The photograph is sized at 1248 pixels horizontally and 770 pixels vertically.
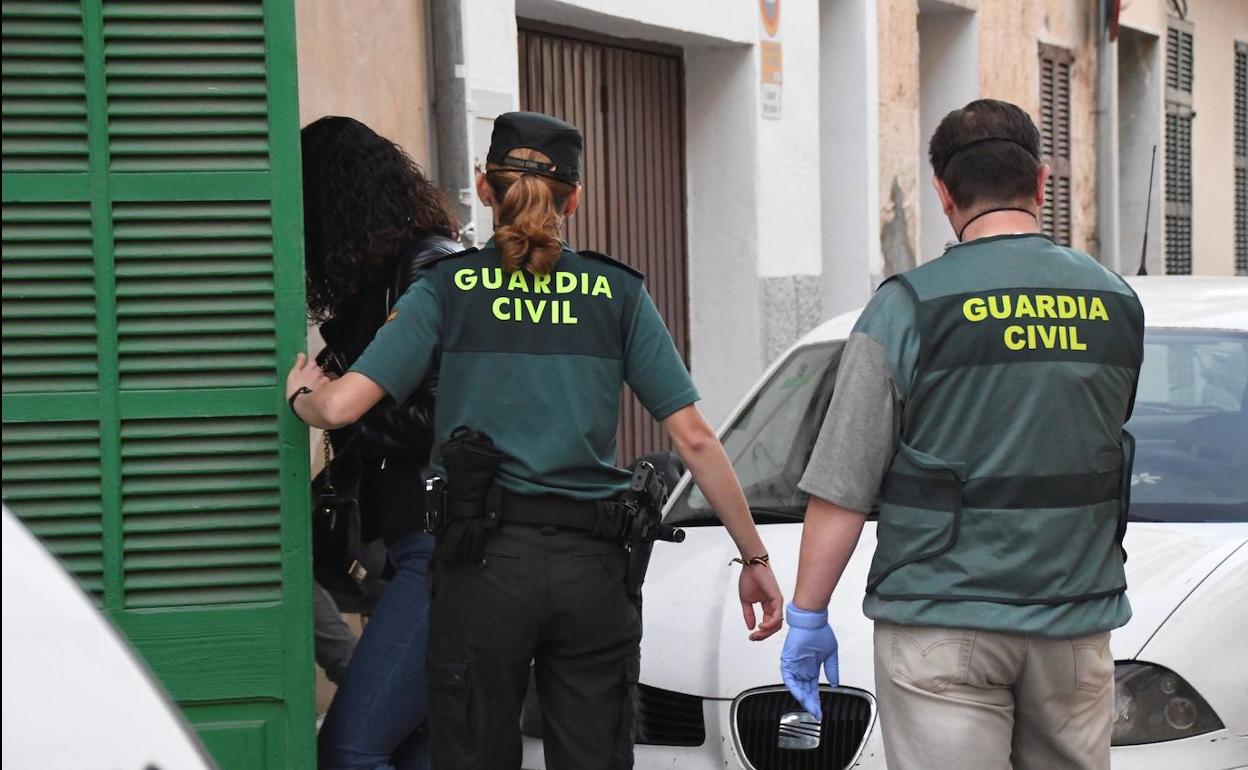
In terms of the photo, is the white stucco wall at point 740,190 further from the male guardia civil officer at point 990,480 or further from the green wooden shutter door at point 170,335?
the male guardia civil officer at point 990,480

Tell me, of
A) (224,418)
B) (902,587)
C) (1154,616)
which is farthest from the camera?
(1154,616)

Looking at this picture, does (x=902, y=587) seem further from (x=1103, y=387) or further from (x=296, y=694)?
(x=296, y=694)

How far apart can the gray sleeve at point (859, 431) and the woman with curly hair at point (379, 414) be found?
31.6 inches

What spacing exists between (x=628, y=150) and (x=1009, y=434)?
598cm

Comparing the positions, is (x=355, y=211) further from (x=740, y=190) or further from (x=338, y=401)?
(x=740, y=190)

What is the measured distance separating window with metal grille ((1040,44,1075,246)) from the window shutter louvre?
5389 mm

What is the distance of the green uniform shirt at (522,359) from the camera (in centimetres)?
320

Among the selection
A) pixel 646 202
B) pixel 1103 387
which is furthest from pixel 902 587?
pixel 646 202

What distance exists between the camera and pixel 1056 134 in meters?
14.2

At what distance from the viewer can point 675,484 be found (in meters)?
4.79

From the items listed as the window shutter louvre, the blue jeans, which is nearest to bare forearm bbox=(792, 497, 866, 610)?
the blue jeans

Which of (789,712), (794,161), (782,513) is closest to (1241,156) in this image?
(794,161)

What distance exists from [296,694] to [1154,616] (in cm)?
175

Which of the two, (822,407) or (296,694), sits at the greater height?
(822,407)
